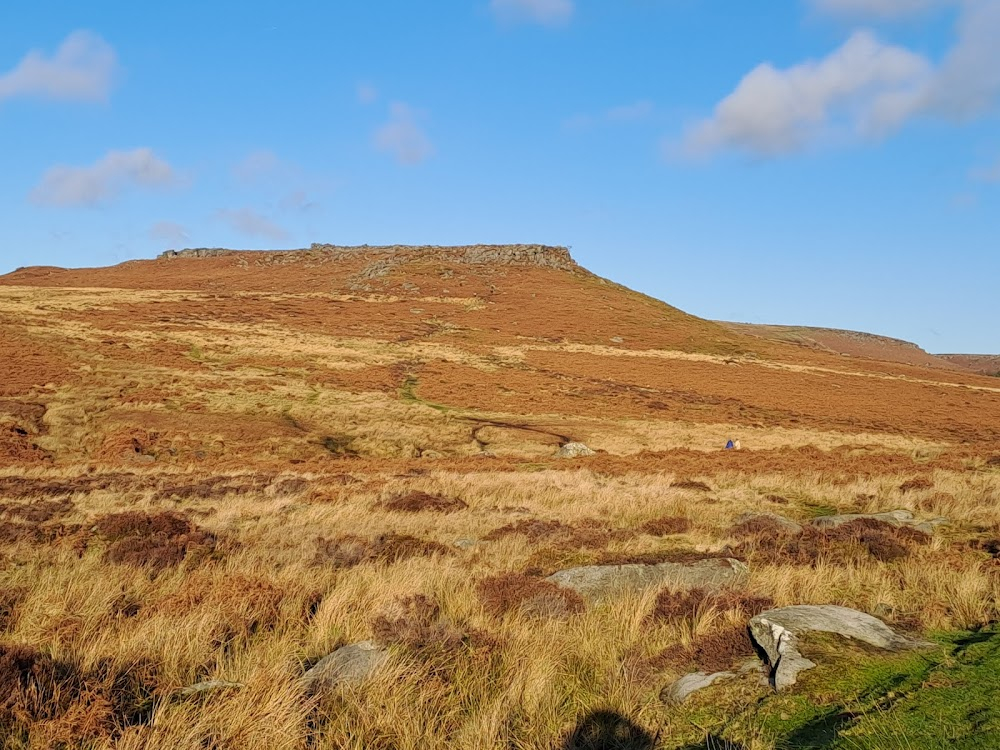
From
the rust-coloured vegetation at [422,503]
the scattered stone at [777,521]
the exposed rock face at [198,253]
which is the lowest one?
the rust-coloured vegetation at [422,503]

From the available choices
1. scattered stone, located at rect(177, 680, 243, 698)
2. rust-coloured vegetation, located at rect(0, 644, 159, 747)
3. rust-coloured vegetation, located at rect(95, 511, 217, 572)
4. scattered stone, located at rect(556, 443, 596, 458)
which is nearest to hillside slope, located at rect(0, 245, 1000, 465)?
scattered stone, located at rect(556, 443, 596, 458)

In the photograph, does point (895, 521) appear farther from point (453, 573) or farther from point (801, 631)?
point (453, 573)

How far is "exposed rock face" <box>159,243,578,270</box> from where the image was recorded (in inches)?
4341

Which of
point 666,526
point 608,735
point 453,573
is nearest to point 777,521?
point 666,526

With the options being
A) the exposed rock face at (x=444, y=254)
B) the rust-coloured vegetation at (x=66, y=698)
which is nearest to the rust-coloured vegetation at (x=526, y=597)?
the rust-coloured vegetation at (x=66, y=698)

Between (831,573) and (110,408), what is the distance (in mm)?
35672

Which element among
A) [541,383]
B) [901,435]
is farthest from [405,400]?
[901,435]

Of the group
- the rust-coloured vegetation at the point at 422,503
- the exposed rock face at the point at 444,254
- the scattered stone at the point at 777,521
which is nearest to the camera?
the scattered stone at the point at 777,521

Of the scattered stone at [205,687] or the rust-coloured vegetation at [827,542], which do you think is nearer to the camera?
the scattered stone at [205,687]

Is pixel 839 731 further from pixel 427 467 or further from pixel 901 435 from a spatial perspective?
pixel 901 435

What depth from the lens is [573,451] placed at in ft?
107

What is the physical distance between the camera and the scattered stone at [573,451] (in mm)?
32062

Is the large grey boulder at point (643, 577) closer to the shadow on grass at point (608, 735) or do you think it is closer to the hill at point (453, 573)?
the hill at point (453, 573)

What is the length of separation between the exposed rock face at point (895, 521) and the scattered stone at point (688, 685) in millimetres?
7569
